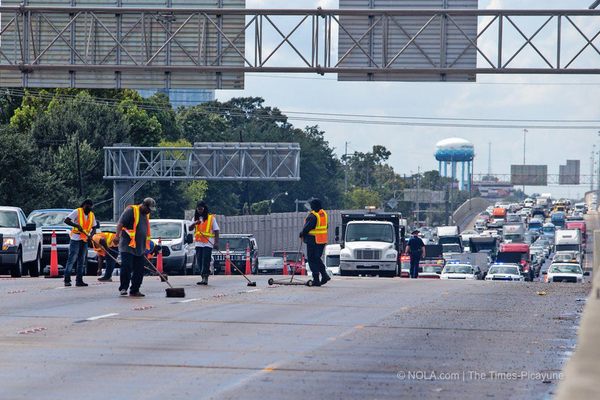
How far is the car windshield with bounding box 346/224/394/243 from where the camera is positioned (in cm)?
5009

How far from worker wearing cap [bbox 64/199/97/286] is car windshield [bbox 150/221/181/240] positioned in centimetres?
1338

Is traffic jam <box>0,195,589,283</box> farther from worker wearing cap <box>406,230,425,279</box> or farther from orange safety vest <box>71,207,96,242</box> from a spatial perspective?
orange safety vest <box>71,207,96,242</box>

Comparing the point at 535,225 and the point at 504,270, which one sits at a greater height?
the point at 535,225

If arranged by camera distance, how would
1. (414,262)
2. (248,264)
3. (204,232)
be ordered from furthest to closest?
(248,264), (414,262), (204,232)

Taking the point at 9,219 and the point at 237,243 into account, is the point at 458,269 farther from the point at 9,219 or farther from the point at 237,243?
the point at 9,219

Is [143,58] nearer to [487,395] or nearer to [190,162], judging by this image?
[487,395]

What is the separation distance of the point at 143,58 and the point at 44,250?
642 cm

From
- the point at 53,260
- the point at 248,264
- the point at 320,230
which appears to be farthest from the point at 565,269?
the point at 320,230

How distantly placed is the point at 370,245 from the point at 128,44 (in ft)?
46.1

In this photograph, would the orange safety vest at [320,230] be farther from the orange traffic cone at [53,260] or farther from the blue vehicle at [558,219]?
the blue vehicle at [558,219]

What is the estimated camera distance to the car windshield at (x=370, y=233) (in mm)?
50094

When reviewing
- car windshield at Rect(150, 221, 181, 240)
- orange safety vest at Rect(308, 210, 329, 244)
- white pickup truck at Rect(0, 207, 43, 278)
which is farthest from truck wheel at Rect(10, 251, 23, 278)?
orange safety vest at Rect(308, 210, 329, 244)

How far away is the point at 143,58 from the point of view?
38438 millimetres

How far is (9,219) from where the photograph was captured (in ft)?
117
